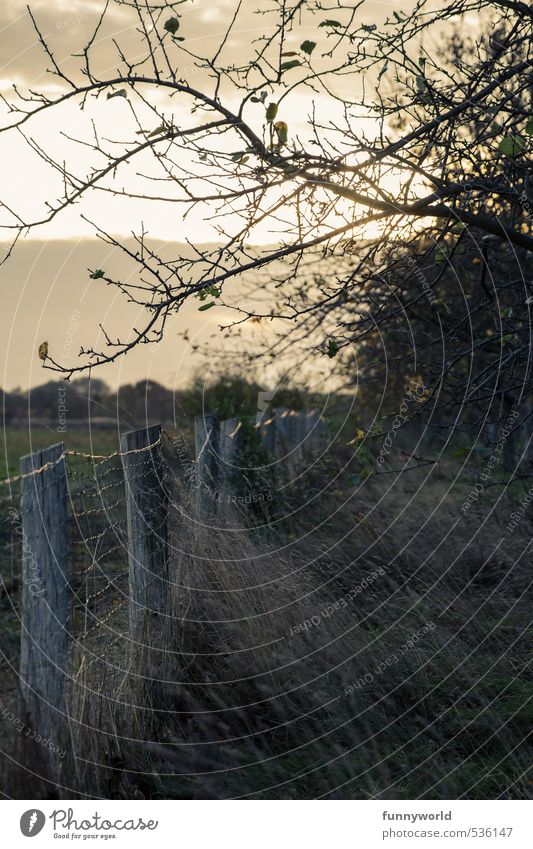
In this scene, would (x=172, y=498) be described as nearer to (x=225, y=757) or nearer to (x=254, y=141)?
(x=225, y=757)

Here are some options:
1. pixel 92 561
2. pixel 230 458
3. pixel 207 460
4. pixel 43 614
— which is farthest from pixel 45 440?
pixel 43 614

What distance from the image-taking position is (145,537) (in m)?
5.91

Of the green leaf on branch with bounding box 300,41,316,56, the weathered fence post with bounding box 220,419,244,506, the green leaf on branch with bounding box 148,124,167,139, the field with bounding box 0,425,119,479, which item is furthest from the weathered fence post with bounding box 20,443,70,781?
the field with bounding box 0,425,119,479

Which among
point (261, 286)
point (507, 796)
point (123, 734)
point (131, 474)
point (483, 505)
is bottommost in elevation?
point (507, 796)

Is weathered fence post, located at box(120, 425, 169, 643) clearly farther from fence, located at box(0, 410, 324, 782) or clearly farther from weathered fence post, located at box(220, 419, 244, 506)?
weathered fence post, located at box(220, 419, 244, 506)

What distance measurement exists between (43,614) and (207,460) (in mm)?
4507

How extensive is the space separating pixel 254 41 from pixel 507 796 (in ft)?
14.2

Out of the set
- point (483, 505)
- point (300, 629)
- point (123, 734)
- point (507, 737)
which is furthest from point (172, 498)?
point (483, 505)

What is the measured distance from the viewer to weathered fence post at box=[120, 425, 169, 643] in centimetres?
572

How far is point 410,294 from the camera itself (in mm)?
12031

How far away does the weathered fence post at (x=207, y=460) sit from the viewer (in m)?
8.23

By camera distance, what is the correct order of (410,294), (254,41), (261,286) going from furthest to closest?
(410,294) → (261,286) → (254,41)

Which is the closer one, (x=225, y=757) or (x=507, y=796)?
(x=507, y=796)

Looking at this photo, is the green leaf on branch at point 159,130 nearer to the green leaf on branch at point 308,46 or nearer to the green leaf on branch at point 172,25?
the green leaf on branch at point 172,25
